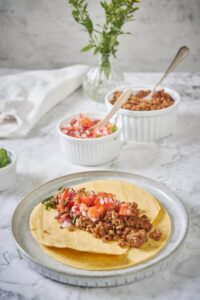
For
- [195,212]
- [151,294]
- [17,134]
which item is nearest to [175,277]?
[151,294]

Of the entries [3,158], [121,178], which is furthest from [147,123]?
[3,158]

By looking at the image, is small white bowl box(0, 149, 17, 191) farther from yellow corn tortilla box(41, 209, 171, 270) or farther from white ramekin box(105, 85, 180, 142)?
Answer: white ramekin box(105, 85, 180, 142)

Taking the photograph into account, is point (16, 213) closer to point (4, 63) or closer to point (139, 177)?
point (139, 177)

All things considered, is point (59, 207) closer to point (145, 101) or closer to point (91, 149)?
point (91, 149)

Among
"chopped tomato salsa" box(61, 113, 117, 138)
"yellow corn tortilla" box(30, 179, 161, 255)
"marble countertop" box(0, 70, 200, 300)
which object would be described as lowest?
"marble countertop" box(0, 70, 200, 300)

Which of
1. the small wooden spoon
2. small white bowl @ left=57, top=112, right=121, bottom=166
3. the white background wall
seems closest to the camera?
small white bowl @ left=57, top=112, right=121, bottom=166

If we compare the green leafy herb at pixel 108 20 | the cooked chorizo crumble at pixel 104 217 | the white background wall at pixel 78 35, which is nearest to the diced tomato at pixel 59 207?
the cooked chorizo crumble at pixel 104 217

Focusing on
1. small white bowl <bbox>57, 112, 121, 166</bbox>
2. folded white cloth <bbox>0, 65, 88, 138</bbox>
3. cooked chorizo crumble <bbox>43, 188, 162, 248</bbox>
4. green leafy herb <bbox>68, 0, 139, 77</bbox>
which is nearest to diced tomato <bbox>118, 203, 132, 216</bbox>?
cooked chorizo crumble <bbox>43, 188, 162, 248</bbox>
